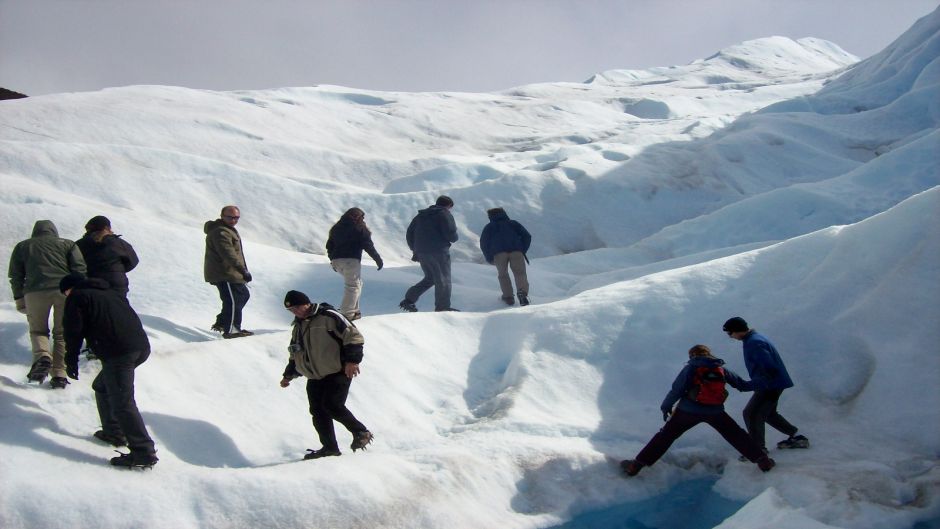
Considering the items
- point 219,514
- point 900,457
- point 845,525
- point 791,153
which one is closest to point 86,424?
point 219,514

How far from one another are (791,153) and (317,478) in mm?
22678

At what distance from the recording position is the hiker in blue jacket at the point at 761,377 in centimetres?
650

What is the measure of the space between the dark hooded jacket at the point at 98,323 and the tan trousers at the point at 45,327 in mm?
1154

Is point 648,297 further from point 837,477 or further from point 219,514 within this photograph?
point 219,514

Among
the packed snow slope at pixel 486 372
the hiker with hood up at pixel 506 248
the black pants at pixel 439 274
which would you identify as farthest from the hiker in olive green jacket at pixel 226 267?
the hiker with hood up at pixel 506 248

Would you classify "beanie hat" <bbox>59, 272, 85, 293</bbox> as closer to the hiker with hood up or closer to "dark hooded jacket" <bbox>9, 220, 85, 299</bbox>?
"dark hooded jacket" <bbox>9, 220, 85, 299</bbox>

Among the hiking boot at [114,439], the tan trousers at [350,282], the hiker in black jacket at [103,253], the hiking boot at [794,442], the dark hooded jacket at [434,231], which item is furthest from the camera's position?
the dark hooded jacket at [434,231]

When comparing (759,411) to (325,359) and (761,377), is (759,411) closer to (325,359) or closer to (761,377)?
(761,377)

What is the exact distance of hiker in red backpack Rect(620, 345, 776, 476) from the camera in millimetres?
6285

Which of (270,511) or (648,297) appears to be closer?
(270,511)

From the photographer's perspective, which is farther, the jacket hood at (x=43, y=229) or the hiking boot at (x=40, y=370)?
the jacket hood at (x=43, y=229)

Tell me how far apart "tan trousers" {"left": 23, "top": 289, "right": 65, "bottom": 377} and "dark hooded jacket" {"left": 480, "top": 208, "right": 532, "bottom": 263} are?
6.07m

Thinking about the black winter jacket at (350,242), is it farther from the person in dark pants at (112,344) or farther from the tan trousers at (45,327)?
the person in dark pants at (112,344)

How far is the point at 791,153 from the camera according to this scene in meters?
24.2
